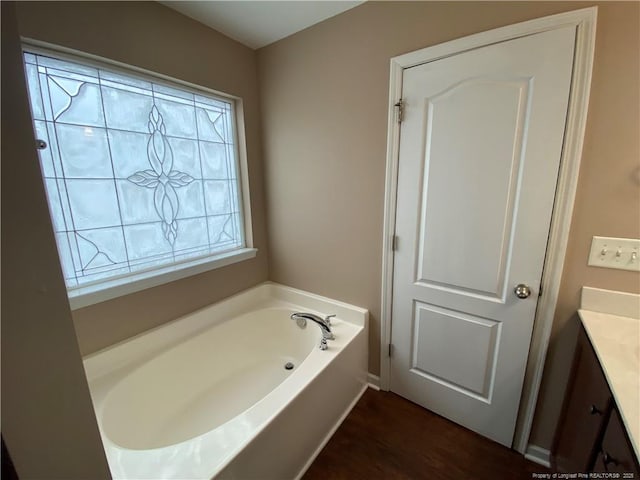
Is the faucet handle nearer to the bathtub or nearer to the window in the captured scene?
the bathtub

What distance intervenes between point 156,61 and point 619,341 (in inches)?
98.3

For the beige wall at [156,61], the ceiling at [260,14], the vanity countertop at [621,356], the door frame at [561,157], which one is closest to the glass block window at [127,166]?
the beige wall at [156,61]

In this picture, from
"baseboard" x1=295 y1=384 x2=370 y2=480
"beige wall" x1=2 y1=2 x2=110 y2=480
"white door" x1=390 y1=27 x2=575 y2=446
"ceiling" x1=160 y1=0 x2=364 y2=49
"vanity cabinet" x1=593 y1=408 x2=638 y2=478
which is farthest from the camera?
"ceiling" x1=160 y1=0 x2=364 y2=49

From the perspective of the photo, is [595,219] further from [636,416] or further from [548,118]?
[636,416]

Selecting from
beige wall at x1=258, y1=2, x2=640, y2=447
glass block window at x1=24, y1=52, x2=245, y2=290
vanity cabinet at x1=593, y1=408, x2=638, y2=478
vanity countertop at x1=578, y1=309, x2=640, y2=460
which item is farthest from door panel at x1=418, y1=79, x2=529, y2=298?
glass block window at x1=24, y1=52, x2=245, y2=290

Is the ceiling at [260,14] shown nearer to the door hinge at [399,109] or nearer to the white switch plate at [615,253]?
the door hinge at [399,109]

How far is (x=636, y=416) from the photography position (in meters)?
0.67

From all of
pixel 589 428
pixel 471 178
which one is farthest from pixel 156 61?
pixel 589 428

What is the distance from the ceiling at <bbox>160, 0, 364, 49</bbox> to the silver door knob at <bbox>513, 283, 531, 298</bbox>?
1726mm

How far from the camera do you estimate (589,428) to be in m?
0.91

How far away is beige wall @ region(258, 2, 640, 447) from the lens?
103 cm

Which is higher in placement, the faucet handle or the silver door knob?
the silver door knob

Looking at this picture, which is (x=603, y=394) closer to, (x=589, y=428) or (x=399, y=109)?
(x=589, y=428)

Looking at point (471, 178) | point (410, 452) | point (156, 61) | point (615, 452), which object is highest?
point (156, 61)
